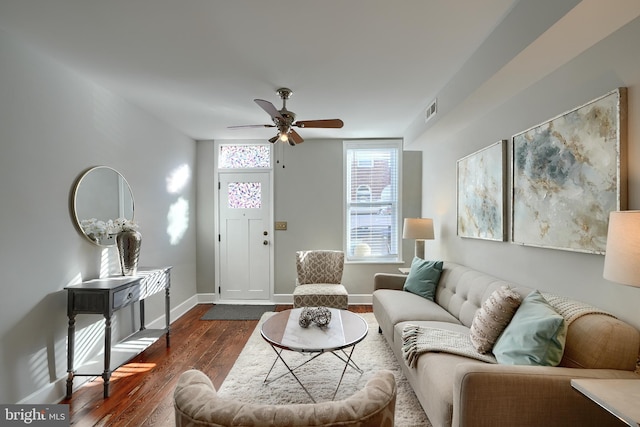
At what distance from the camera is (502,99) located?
8.22ft

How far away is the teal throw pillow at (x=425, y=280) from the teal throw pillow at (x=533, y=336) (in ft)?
4.59

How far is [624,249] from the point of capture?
1191 mm

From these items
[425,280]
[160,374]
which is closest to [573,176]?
[425,280]

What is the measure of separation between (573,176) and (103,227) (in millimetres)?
3558

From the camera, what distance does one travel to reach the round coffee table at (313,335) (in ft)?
6.96

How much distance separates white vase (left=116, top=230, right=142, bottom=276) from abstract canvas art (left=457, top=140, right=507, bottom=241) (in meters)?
3.21

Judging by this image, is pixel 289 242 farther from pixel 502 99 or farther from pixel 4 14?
pixel 4 14

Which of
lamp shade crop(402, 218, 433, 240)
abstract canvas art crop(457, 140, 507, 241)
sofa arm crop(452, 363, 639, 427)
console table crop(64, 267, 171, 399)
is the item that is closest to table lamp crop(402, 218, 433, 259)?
lamp shade crop(402, 218, 433, 240)

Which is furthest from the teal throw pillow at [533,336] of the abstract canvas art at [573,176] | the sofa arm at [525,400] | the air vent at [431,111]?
the air vent at [431,111]

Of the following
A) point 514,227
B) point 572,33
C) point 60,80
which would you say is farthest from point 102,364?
point 572,33

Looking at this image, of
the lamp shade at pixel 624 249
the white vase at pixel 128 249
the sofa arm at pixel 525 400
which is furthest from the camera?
the white vase at pixel 128 249

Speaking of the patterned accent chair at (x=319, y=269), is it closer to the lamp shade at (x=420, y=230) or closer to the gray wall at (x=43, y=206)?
the lamp shade at (x=420, y=230)

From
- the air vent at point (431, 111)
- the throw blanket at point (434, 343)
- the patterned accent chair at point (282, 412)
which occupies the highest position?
the air vent at point (431, 111)

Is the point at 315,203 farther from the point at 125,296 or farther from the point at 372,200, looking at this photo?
the point at 125,296
